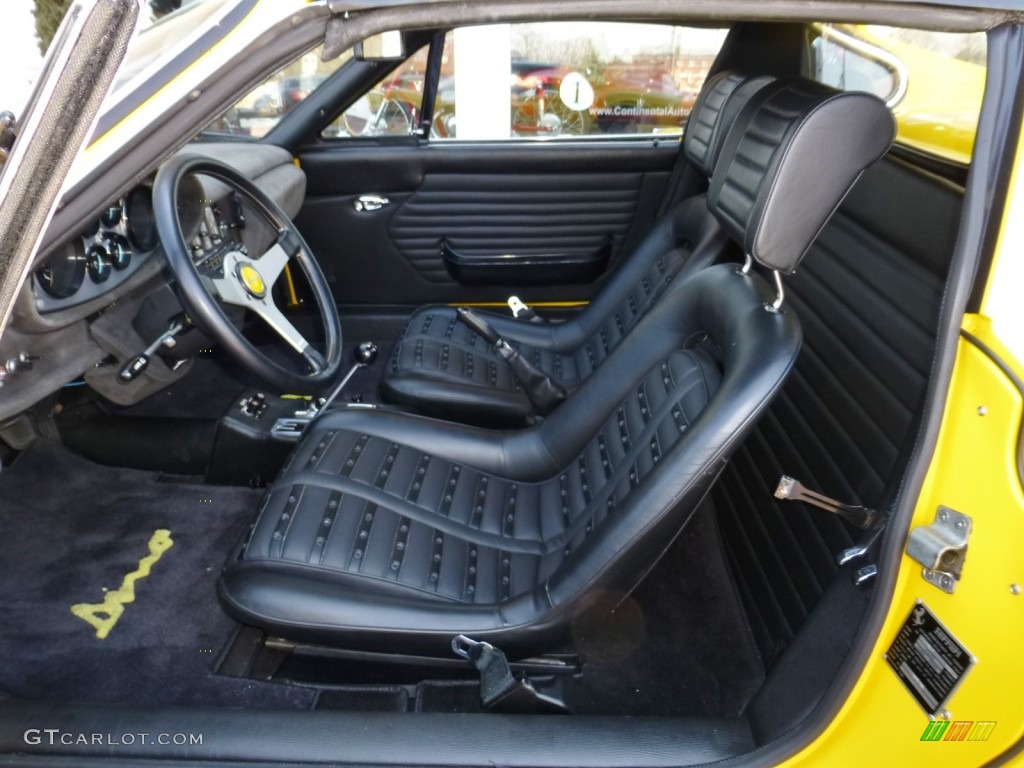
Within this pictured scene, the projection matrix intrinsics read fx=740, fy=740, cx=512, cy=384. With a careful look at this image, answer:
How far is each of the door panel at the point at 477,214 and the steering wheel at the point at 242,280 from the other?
786 millimetres

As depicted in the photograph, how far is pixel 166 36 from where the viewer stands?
96cm

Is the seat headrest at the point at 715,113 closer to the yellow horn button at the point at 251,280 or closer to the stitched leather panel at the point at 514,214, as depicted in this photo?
the stitched leather panel at the point at 514,214

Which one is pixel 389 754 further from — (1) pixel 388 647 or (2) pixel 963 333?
(2) pixel 963 333

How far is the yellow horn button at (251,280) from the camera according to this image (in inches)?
69.7

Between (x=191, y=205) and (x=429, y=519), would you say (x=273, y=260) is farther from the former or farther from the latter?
(x=429, y=519)

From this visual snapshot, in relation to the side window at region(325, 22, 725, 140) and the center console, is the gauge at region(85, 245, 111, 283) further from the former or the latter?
the side window at region(325, 22, 725, 140)

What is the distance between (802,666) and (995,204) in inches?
26.4

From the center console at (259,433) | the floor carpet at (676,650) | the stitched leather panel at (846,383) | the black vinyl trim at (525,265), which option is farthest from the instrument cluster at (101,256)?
the stitched leather panel at (846,383)

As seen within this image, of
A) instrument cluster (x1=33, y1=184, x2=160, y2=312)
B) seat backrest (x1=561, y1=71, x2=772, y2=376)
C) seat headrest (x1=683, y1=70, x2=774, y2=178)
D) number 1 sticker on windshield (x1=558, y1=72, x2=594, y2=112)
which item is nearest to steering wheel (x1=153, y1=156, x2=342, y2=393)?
instrument cluster (x1=33, y1=184, x2=160, y2=312)

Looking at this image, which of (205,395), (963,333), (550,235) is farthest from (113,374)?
(963,333)

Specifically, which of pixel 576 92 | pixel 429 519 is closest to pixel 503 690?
pixel 429 519

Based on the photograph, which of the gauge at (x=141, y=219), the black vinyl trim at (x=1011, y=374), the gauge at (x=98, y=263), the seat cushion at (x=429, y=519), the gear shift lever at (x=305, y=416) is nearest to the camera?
the black vinyl trim at (x=1011, y=374)

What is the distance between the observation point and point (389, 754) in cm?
103

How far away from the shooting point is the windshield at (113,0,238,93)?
2.78ft
